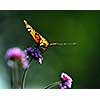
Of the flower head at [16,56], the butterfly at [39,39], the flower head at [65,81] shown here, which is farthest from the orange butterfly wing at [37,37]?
the flower head at [65,81]

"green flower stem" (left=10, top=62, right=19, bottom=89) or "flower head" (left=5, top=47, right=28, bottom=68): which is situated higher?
"flower head" (left=5, top=47, right=28, bottom=68)

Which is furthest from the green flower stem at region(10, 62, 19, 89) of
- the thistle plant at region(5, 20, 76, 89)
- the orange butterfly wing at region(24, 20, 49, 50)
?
the orange butterfly wing at region(24, 20, 49, 50)

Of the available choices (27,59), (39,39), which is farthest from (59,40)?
(27,59)

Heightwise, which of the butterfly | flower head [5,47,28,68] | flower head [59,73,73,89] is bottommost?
flower head [59,73,73,89]

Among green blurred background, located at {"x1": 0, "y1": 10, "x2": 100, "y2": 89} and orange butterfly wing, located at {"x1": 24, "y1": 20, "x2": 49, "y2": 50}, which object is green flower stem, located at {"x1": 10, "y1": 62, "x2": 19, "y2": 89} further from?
orange butterfly wing, located at {"x1": 24, "y1": 20, "x2": 49, "y2": 50}

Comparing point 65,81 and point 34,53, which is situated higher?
point 34,53

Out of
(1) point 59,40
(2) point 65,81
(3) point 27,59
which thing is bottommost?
(2) point 65,81

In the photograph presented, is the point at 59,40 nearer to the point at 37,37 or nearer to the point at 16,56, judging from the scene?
the point at 37,37

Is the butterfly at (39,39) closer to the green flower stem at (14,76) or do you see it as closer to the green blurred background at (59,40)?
the green blurred background at (59,40)
